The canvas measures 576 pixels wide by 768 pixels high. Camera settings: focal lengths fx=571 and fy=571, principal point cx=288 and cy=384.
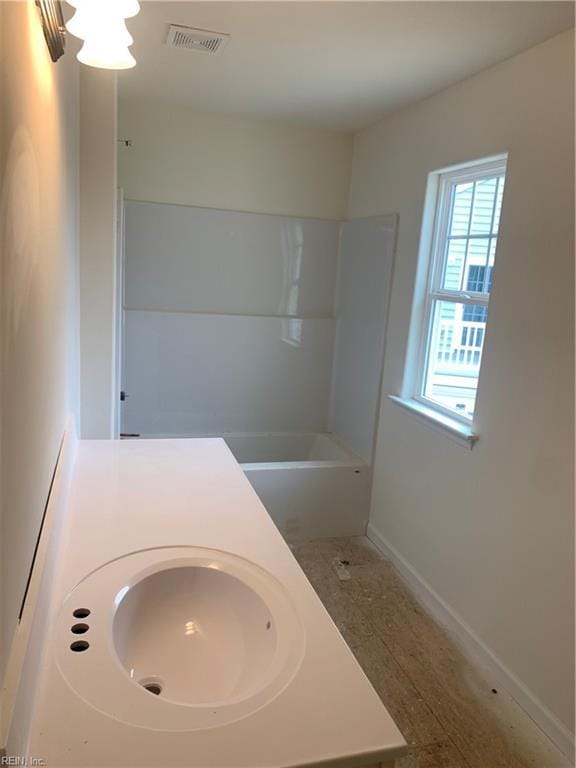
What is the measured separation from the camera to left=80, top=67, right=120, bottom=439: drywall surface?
241cm

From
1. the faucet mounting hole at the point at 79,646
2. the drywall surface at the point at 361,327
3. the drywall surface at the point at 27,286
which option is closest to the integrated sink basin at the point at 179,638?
the faucet mounting hole at the point at 79,646

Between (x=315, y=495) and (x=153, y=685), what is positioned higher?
(x=153, y=685)

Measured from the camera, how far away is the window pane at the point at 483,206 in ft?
8.62

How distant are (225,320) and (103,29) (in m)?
2.70

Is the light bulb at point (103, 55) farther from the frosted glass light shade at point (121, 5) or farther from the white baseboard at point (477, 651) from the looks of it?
the white baseboard at point (477, 651)

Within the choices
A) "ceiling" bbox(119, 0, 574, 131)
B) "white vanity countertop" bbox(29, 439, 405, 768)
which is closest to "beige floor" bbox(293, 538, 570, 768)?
"white vanity countertop" bbox(29, 439, 405, 768)

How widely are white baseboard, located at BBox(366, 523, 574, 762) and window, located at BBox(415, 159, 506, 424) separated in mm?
900

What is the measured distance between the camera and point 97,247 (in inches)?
97.9

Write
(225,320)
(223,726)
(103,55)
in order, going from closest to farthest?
(223,726)
(103,55)
(225,320)

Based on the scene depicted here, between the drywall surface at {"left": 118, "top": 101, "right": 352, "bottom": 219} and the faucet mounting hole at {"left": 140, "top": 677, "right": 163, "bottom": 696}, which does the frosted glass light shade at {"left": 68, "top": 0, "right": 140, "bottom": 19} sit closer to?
the faucet mounting hole at {"left": 140, "top": 677, "right": 163, "bottom": 696}

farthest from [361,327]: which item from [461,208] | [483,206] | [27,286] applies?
[27,286]

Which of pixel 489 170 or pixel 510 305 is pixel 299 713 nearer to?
pixel 510 305

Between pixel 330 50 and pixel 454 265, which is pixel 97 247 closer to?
pixel 330 50

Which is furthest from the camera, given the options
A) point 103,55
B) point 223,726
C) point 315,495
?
point 315,495
